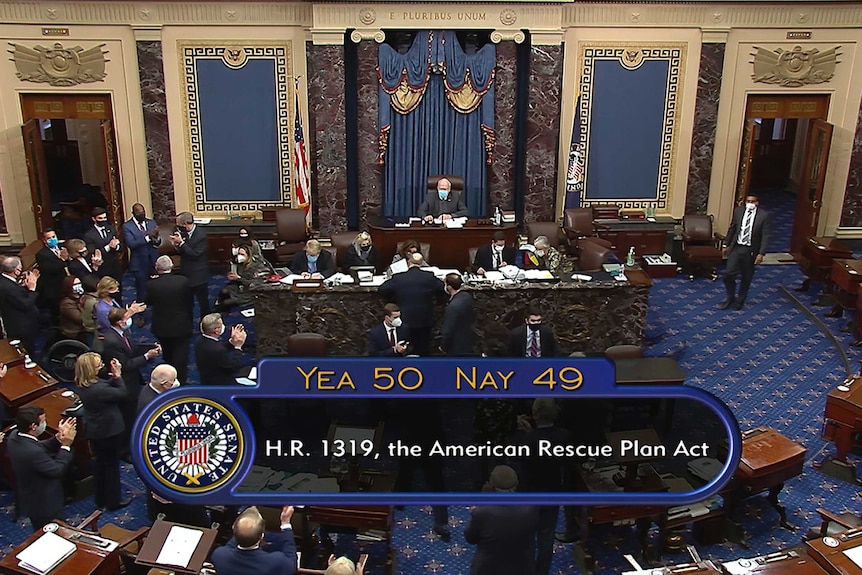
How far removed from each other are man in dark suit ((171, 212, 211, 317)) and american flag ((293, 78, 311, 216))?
241cm

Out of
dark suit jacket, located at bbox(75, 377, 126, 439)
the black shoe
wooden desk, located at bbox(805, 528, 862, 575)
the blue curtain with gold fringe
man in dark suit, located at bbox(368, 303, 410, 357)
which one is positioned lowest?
the black shoe

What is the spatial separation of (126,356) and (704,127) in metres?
8.88

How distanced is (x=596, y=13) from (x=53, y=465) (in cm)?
928

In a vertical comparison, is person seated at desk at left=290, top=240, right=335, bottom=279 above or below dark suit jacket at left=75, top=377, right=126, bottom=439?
above

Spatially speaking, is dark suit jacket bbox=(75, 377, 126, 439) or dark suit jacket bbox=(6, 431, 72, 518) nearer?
dark suit jacket bbox=(6, 431, 72, 518)

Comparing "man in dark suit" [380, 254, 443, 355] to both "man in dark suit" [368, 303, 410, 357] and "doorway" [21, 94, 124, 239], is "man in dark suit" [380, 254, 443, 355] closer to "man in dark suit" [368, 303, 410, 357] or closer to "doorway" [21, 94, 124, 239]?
"man in dark suit" [368, 303, 410, 357]

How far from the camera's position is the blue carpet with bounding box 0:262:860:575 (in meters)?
6.69

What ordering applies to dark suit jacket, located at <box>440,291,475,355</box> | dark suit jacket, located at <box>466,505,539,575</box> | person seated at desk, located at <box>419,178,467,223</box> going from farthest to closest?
person seated at desk, located at <box>419,178,467,223</box>, dark suit jacket, located at <box>440,291,475,355</box>, dark suit jacket, located at <box>466,505,539,575</box>

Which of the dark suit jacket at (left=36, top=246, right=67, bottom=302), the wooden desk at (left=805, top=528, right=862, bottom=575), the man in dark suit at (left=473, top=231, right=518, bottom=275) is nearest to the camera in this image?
the wooden desk at (left=805, top=528, right=862, bottom=575)

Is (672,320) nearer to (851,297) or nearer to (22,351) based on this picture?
(851,297)

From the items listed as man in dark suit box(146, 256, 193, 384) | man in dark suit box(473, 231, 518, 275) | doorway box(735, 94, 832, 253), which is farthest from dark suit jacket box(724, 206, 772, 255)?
man in dark suit box(146, 256, 193, 384)

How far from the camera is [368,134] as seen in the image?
12.4 m

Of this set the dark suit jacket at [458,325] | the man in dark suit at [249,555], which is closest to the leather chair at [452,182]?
the dark suit jacket at [458,325]

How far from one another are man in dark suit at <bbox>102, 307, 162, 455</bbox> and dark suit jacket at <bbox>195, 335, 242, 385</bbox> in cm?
44
